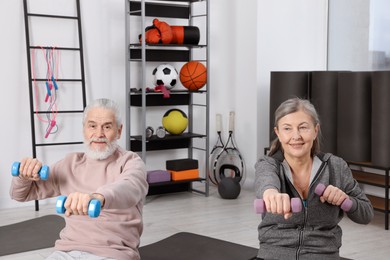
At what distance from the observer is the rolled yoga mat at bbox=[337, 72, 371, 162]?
476 cm

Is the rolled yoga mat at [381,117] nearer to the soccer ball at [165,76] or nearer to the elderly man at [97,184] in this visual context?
the soccer ball at [165,76]

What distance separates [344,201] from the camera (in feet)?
8.05

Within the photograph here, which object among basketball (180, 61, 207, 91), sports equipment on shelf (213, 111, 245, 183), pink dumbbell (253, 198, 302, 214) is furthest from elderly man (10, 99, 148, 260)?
sports equipment on shelf (213, 111, 245, 183)

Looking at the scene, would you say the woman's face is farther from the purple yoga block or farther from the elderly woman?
the purple yoga block

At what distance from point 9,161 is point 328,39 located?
10.8ft

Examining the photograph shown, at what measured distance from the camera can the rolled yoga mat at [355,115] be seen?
4758 millimetres

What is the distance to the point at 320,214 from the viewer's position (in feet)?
8.41

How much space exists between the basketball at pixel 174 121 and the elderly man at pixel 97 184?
2749 mm

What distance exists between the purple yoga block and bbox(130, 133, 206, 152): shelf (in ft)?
0.90

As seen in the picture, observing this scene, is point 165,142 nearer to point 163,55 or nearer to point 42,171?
point 163,55

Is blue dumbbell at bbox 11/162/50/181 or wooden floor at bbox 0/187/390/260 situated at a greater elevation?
blue dumbbell at bbox 11/162/50/181

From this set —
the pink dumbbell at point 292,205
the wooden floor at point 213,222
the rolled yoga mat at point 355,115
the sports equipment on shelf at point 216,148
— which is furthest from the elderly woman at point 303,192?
the sports equipment on shelf at point 216,148

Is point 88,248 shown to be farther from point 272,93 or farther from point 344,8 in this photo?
point 344,8

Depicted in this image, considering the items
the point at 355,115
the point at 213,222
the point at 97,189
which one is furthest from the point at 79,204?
the point at 355,115
